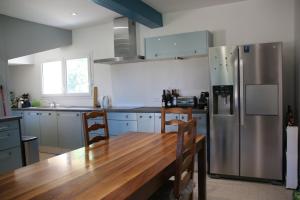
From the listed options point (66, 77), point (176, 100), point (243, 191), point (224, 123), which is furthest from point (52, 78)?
point (243, 191)

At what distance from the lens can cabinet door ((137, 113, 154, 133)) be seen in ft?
13.1

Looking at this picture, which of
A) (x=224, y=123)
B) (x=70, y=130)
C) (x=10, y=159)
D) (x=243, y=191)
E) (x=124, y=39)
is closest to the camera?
(x=243, y=191)

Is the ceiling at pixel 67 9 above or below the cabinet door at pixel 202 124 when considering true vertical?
above

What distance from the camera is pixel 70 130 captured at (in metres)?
4.75

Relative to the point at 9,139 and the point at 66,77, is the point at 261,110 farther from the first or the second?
Answer: the point at 66,77

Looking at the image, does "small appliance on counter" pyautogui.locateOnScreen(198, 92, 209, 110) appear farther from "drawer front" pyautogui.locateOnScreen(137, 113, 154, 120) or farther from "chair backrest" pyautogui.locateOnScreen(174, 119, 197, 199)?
"chair backrest" pyautogui.locateOnScreen(174, 119, 197, 199)

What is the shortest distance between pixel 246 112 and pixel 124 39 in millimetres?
2469

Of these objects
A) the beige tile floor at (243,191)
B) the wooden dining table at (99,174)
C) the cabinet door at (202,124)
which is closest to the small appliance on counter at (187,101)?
the cabinet door at (202,124)

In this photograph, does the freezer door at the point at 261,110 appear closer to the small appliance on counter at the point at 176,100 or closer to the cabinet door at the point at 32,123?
the small appliance on counter at the point at 176,100

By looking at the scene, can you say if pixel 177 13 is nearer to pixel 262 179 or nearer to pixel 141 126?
pixel 141 126

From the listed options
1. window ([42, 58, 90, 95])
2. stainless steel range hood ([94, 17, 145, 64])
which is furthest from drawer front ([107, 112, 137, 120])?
window ([42, 58, 90, 95])

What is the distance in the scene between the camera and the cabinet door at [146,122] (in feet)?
13.1

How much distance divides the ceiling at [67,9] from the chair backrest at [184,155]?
99.4 inches

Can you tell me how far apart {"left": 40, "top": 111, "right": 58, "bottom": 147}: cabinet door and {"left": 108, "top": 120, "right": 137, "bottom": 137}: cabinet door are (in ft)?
4.27
